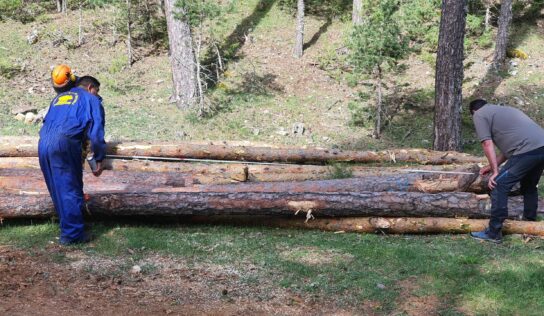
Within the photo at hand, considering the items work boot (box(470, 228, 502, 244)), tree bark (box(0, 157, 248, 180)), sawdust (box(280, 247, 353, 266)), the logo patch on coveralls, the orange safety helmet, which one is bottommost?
sawdust (box(280, 247, 353, 266))

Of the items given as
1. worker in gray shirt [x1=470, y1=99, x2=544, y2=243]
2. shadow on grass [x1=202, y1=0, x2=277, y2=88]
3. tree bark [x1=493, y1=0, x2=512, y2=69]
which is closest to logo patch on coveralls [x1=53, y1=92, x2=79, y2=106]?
worker in gray shirt [x1=470, y1=99, x2=544, y2=243]

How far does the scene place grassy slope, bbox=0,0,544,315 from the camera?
531 cm

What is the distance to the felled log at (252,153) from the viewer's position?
923 cm

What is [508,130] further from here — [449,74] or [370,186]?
[449,74]

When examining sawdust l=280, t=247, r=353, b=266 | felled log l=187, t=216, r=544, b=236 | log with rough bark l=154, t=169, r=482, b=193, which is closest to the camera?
sawdust l=280, t=247, r=353, b=266

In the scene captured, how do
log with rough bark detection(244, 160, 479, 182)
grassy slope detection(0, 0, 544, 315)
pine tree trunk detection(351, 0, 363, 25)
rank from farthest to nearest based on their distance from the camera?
pine tree trunk detection(351, 0, 363, 25) < log with rough bark detection(244, 160, 479, 182) < grassy slope detection(0, 0, 544, 315)

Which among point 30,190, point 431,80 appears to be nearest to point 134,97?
point 30,190

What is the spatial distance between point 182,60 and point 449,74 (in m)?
7.65

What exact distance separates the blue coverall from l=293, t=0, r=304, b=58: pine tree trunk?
1253 cm

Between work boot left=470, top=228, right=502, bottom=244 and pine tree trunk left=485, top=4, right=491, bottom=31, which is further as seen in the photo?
pine tree trunk left=485, top=4, right=491, bottom=31

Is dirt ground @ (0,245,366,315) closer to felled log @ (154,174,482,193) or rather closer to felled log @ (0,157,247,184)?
felled log @ (154,174,482,193)

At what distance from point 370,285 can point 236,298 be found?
1.44m

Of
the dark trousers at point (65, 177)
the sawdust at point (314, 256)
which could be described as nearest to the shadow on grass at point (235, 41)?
the dark trousers at point (65, 177)

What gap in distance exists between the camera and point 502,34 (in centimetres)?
1697
